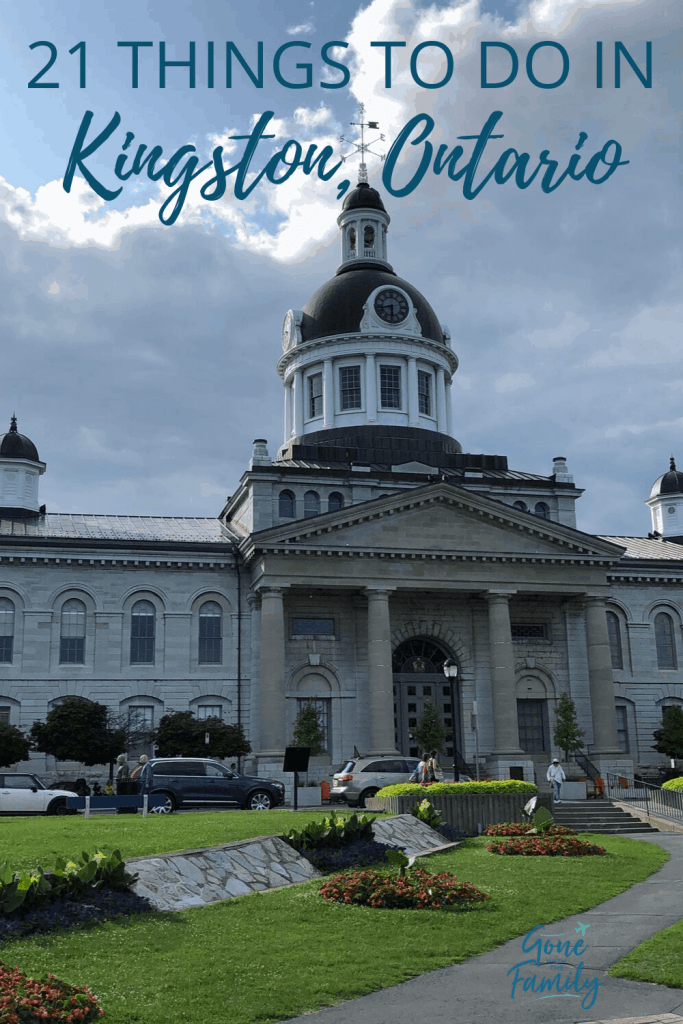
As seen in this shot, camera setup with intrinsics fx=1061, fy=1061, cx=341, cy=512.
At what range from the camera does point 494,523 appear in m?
47.4

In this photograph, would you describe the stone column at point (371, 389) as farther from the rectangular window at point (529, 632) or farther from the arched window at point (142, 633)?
the arched window at point (142, 633)

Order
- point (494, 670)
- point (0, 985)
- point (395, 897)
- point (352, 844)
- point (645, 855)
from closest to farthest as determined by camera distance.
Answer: point (0, 985), point (395, 897), point (352, 844), point (645, 855), point (494, 670)

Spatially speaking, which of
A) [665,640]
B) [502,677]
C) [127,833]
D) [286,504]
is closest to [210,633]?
[286,504]

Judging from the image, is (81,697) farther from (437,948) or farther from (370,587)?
(437,948)

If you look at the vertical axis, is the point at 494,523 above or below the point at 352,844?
above

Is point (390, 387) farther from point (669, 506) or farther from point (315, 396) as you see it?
point (669, 506)

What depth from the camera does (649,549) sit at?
57.2 metres

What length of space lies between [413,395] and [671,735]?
2170cm

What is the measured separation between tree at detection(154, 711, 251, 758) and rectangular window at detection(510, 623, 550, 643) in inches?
564

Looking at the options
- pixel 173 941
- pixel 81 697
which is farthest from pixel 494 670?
pixel 173 941

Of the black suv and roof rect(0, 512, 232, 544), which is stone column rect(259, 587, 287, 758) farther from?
the black suv

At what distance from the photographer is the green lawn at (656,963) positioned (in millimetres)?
11188

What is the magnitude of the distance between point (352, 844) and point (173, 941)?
7.40 meters

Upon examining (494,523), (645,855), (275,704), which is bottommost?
(645,855)
